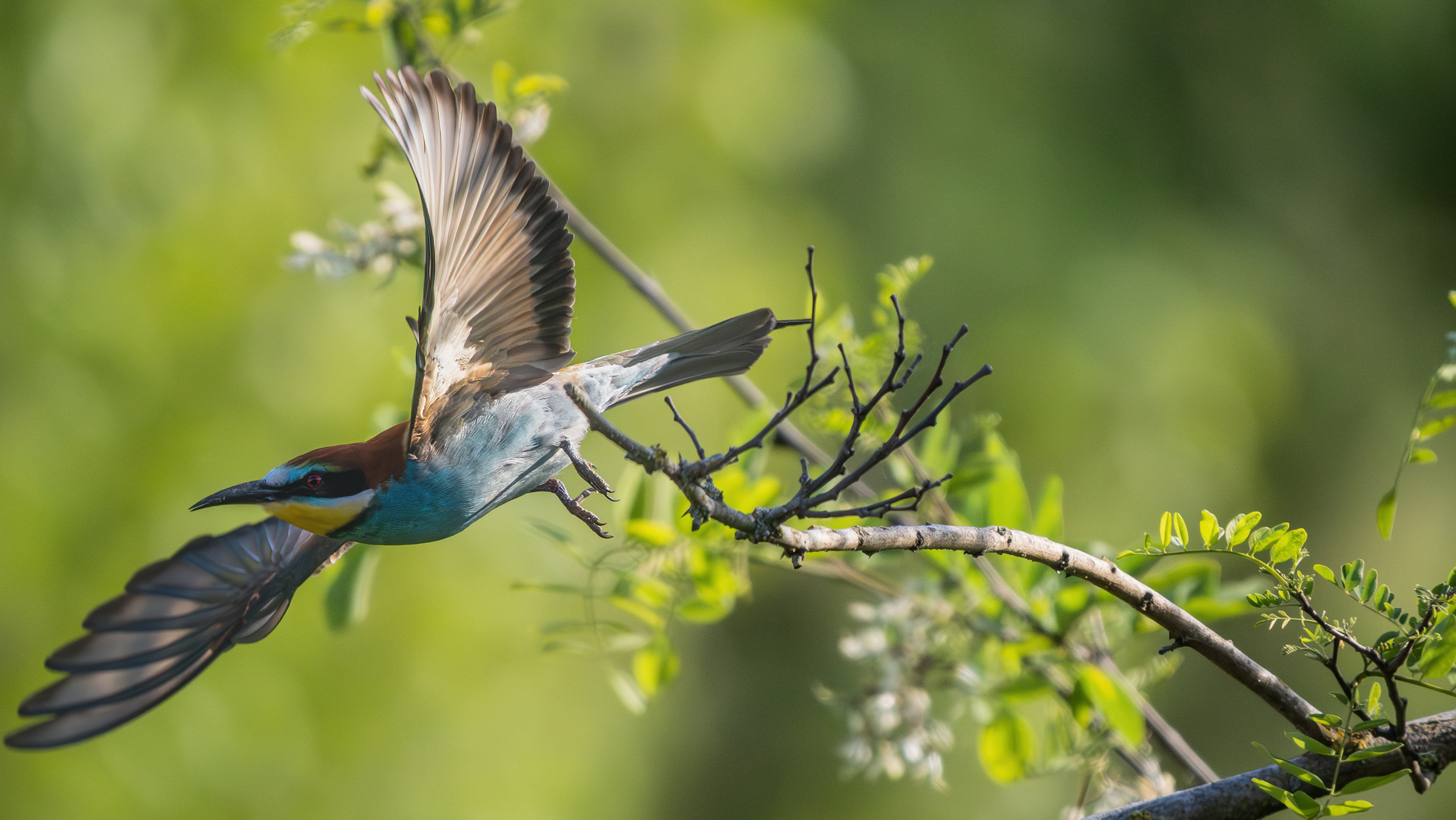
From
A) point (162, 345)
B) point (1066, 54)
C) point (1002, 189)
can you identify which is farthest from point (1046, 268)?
point (162, 345)

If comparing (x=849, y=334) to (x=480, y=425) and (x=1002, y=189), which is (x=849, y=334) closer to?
(x=480, y=425)

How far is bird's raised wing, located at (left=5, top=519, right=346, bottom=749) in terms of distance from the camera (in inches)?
22.8

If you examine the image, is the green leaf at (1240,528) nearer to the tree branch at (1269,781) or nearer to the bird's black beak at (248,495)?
the tree branch at (1269,781)

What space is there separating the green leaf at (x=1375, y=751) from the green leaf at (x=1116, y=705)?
1.01 ft

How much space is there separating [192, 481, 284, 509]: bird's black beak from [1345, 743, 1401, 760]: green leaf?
532 mm

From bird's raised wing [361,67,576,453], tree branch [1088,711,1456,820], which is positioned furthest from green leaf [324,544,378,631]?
tree branch [1088,711,1456,820]

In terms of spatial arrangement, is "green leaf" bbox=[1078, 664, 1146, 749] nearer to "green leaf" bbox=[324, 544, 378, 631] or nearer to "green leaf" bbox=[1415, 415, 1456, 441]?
"green leaf" bbox=[1415, 415, 1456, 441]

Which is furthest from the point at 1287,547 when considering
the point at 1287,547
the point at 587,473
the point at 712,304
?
the point at 712,304

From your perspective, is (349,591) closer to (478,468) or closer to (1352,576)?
(478,468)

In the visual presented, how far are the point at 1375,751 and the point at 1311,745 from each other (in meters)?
0.03

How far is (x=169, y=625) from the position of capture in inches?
26.7

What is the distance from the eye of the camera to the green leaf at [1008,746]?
A: 0.93m

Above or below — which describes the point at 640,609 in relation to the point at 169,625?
above

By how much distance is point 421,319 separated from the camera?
50cm
